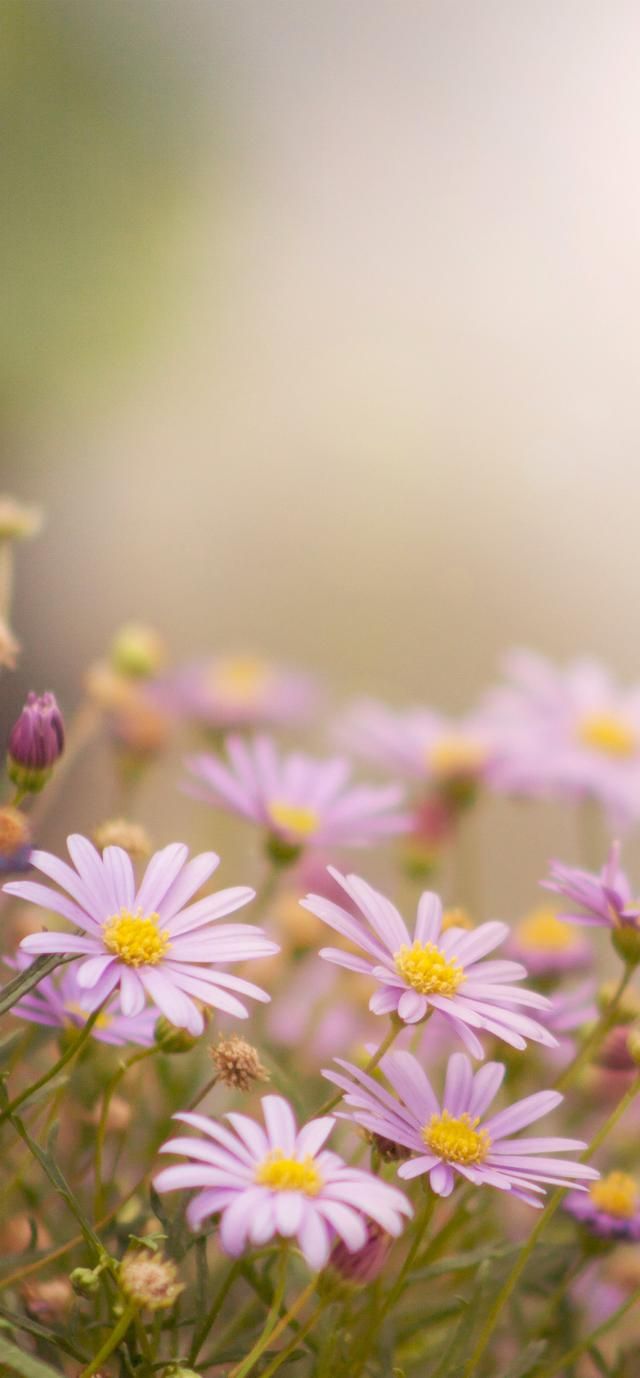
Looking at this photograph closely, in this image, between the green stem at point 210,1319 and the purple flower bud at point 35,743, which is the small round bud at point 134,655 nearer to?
the purple flower bud at point 35,743

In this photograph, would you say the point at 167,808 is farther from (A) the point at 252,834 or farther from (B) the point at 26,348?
(B) the point at 26,348

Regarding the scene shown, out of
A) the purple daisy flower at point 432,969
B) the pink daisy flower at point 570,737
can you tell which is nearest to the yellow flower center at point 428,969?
the purple daisy flower at point 432,969

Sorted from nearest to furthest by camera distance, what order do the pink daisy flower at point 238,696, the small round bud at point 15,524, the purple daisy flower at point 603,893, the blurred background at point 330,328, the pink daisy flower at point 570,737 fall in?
the purple daisy flower at point 603,893 < the small round bud at point 15,524 < the pink daisy flower at point 570,737 < the pink daisy flower at point 238,696 < the blurred background at point 330,328

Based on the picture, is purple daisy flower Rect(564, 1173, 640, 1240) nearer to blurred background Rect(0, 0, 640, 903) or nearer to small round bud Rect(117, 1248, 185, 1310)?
small round bud Rect(117, 1248, 185, 1310)

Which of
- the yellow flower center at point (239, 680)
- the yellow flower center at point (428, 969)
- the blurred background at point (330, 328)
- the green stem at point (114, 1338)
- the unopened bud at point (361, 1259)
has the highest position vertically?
the blurred background at point (330, 328)

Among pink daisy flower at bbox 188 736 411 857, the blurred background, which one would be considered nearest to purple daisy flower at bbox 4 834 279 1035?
pink daisy flower at bbox 188 736 411 857

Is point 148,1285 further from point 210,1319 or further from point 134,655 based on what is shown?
point 134,655

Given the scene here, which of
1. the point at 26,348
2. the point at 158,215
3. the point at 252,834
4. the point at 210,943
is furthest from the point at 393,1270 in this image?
the point at 158,215
